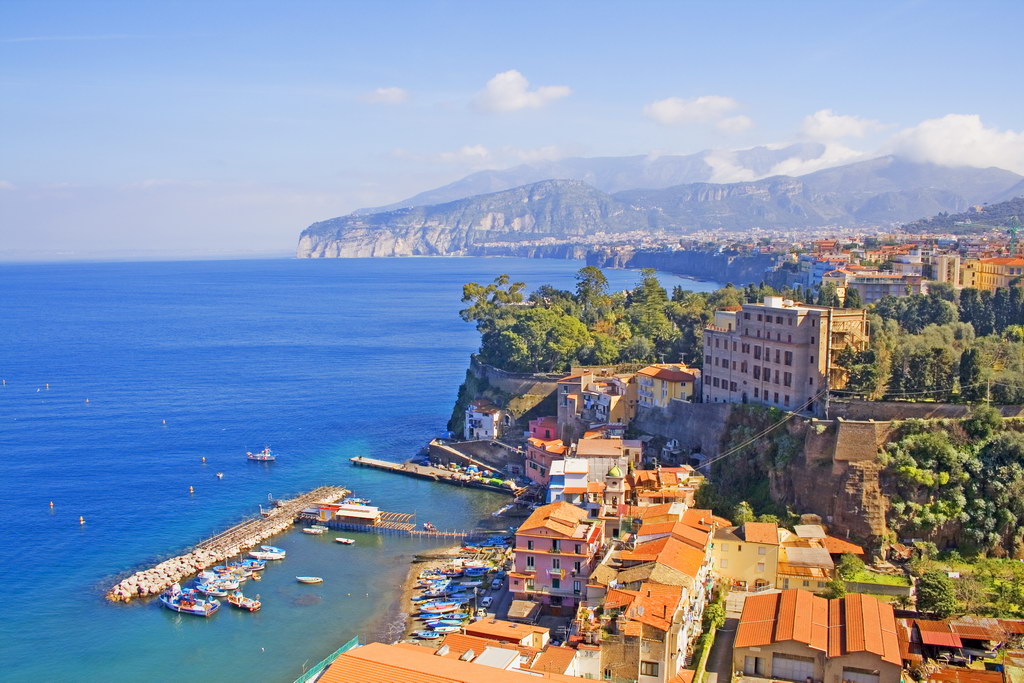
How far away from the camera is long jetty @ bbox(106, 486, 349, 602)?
33.0m

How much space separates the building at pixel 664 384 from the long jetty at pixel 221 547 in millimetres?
14742

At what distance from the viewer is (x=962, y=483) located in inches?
1206

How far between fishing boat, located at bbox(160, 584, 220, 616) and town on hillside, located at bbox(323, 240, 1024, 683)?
24.6ft

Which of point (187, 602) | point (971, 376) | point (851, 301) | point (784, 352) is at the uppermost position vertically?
point (851, 301)

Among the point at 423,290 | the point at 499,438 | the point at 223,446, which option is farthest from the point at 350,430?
the point at 423,290

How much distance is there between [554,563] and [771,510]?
8621mm

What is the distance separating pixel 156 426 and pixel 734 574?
4237 centimetres

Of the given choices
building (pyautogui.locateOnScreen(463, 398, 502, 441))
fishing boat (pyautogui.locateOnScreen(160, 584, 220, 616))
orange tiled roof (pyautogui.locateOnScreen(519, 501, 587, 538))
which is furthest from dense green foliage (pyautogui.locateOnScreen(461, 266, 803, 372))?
Answer: fishing boat (pyautogui.locateOnScreen(160, 584, 220, 616))

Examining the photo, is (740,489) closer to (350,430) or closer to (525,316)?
(525,316)

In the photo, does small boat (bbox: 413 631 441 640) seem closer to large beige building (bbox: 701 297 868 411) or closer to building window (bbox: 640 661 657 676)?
building window (bbox: 640 661 657 676)

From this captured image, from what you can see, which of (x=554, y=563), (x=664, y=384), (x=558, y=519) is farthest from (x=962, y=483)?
(x=664, y=384)

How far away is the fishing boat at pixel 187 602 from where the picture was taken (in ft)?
103

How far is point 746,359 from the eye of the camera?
3856 centimetres

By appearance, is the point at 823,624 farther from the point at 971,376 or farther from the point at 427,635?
the point at 971,376
